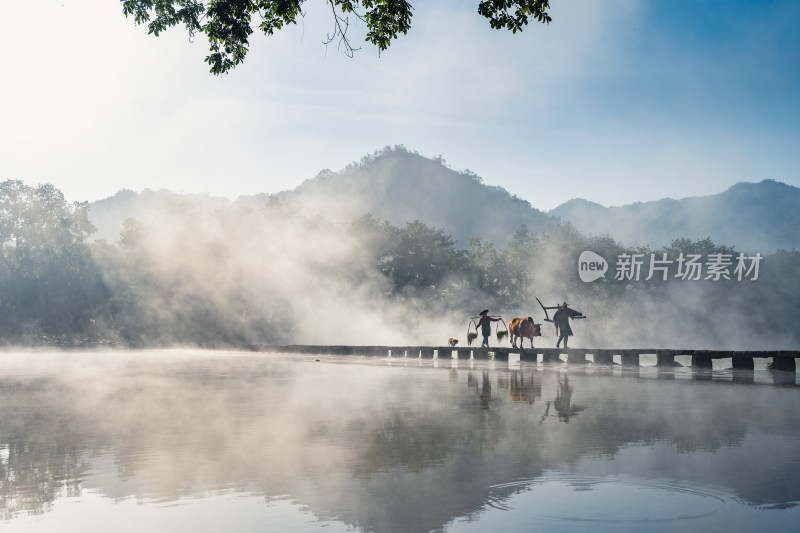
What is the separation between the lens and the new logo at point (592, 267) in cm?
10060

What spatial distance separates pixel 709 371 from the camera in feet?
→ 93.8

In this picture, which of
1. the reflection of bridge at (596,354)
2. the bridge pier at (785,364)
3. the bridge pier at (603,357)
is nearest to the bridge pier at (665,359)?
the reflection of bridge at (596,354)

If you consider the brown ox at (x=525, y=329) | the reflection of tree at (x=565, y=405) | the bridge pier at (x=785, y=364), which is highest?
the brown ox at (x=525, y=329)

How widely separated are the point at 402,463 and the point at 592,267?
313 ft

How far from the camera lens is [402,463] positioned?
8.81 m

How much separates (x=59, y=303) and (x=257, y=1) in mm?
93180

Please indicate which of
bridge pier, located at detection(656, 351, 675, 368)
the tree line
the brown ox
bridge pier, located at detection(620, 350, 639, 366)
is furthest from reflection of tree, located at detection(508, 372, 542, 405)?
→ the tree line

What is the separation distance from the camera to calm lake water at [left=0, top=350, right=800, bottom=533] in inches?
250

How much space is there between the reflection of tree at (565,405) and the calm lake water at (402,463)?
60 millimetres

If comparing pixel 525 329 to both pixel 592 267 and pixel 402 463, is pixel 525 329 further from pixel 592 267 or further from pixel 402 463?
pixel 592 267

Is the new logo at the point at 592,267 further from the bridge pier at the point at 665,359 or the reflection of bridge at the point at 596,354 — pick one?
the bridge pier at the point at 665,359

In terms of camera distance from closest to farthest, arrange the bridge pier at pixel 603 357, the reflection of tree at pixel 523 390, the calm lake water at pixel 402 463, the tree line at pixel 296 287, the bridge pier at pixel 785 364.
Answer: the calm lake water at pixel 402 463
the reflection of tree at pixel 523 390
the bridge pier at pixel 785 364
the bridge pier at pixel 603 357
the tree line at pixel 296 287

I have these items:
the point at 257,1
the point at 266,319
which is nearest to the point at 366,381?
the point at 257,1

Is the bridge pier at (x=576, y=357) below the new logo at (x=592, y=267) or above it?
below
